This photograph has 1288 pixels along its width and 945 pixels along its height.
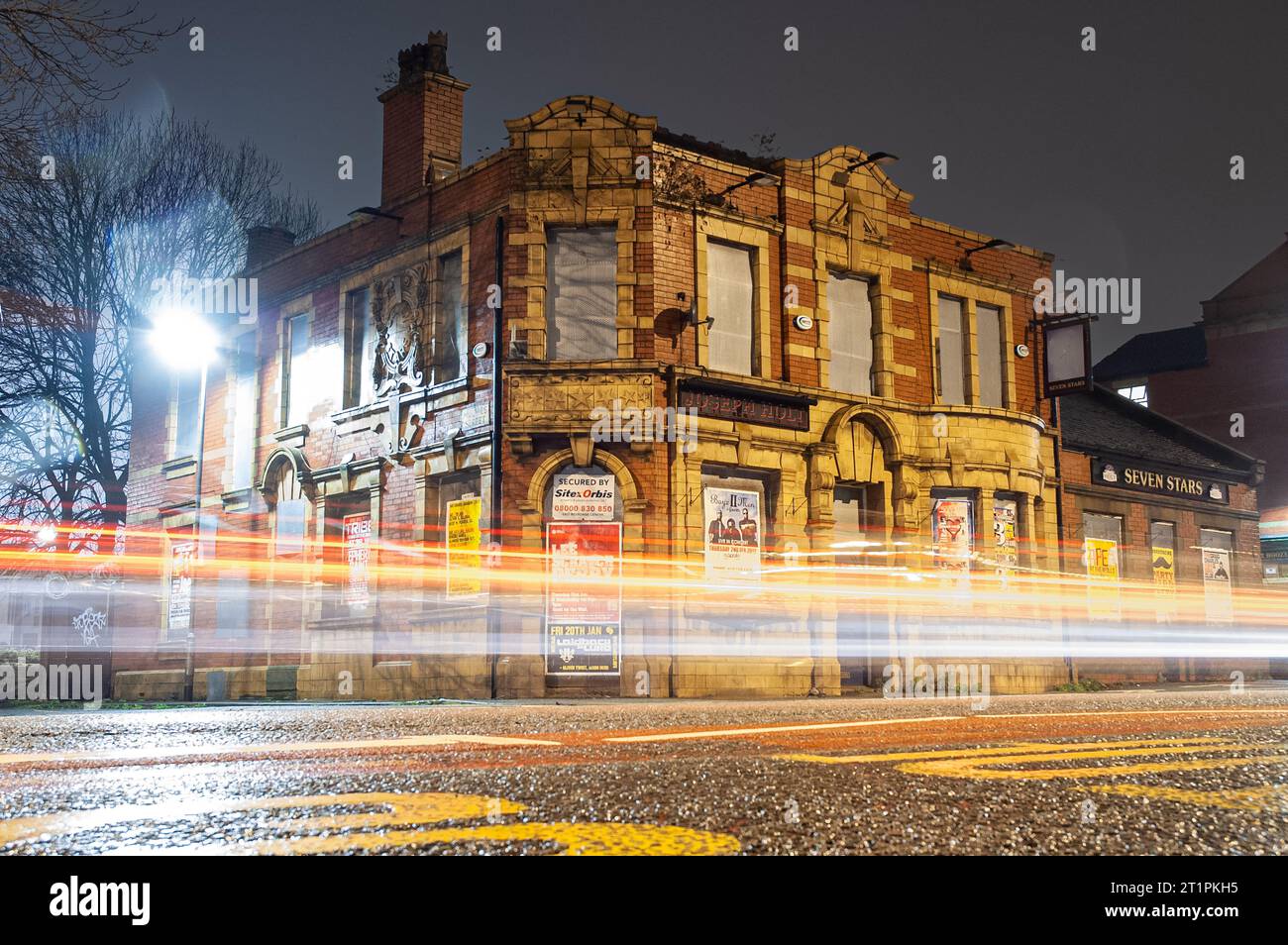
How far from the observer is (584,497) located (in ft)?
69.7

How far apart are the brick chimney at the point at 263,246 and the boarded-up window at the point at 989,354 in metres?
16.5

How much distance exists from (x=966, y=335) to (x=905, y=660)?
301 inches

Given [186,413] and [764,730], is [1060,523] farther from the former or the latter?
[764,730]

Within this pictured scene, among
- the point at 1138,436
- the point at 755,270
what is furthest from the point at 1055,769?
the point at 1138,436

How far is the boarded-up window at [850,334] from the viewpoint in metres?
24.6

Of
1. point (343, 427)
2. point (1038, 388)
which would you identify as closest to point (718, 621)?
point (343, 427)

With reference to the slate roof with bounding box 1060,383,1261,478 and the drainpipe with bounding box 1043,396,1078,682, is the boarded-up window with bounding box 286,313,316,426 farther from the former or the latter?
the slate roof with bounding box 1060,383,1261,478

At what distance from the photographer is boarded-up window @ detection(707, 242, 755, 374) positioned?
22.8m

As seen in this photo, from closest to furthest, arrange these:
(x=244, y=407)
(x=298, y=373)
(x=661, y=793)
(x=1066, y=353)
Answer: (x=661, y=793)
(x=298, y=373)
(x=1066, y=353)
(x=244, y=407)

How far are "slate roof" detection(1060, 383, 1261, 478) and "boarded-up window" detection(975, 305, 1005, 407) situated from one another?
3289 mm

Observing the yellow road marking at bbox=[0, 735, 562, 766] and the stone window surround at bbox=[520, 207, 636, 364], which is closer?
the yellow road marking at bbox=[0, 735, 562, 766]

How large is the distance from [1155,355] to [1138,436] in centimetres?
2030

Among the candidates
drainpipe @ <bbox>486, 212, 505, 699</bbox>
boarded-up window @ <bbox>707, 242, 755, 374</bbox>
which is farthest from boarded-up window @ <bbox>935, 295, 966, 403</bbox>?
drainpipe @ <bbox>486, 212, 505, 699</bbox>
